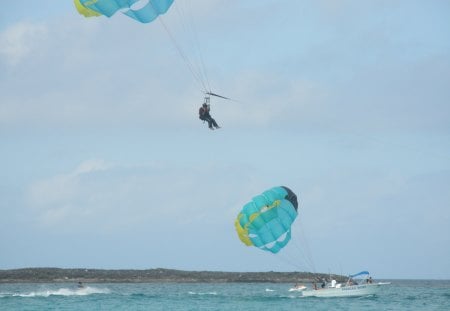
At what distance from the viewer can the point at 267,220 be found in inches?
1901

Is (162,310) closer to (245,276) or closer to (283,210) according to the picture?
(283,210)

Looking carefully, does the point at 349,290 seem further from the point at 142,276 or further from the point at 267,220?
the point at 142,276

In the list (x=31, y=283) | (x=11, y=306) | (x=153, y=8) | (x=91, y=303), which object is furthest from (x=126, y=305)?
(x=31, y=283)

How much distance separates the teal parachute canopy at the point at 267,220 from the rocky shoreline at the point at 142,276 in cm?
6185

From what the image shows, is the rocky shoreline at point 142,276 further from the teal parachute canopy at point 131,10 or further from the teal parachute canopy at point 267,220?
the teal parachute canopy at point 131,10

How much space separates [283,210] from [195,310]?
23.5ft

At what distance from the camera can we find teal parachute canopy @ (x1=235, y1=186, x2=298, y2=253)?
4809 centimetres

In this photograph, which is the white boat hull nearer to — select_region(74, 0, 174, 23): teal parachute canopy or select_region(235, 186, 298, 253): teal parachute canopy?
select_region(235, 186, 298, 253): teal parachute canopy

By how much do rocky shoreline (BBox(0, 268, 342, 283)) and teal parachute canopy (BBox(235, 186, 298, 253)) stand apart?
61852 mm

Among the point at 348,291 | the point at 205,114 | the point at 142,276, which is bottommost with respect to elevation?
the point at 348,291

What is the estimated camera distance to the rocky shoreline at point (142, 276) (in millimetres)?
112438

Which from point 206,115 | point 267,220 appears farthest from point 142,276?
point 206,115

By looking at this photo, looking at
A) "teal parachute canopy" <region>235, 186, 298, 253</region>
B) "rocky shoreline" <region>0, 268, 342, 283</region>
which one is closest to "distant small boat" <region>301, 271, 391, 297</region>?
"teal parachute canopy" <region>235, 186, 298, 253</region>

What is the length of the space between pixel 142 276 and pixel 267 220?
72940 mm
